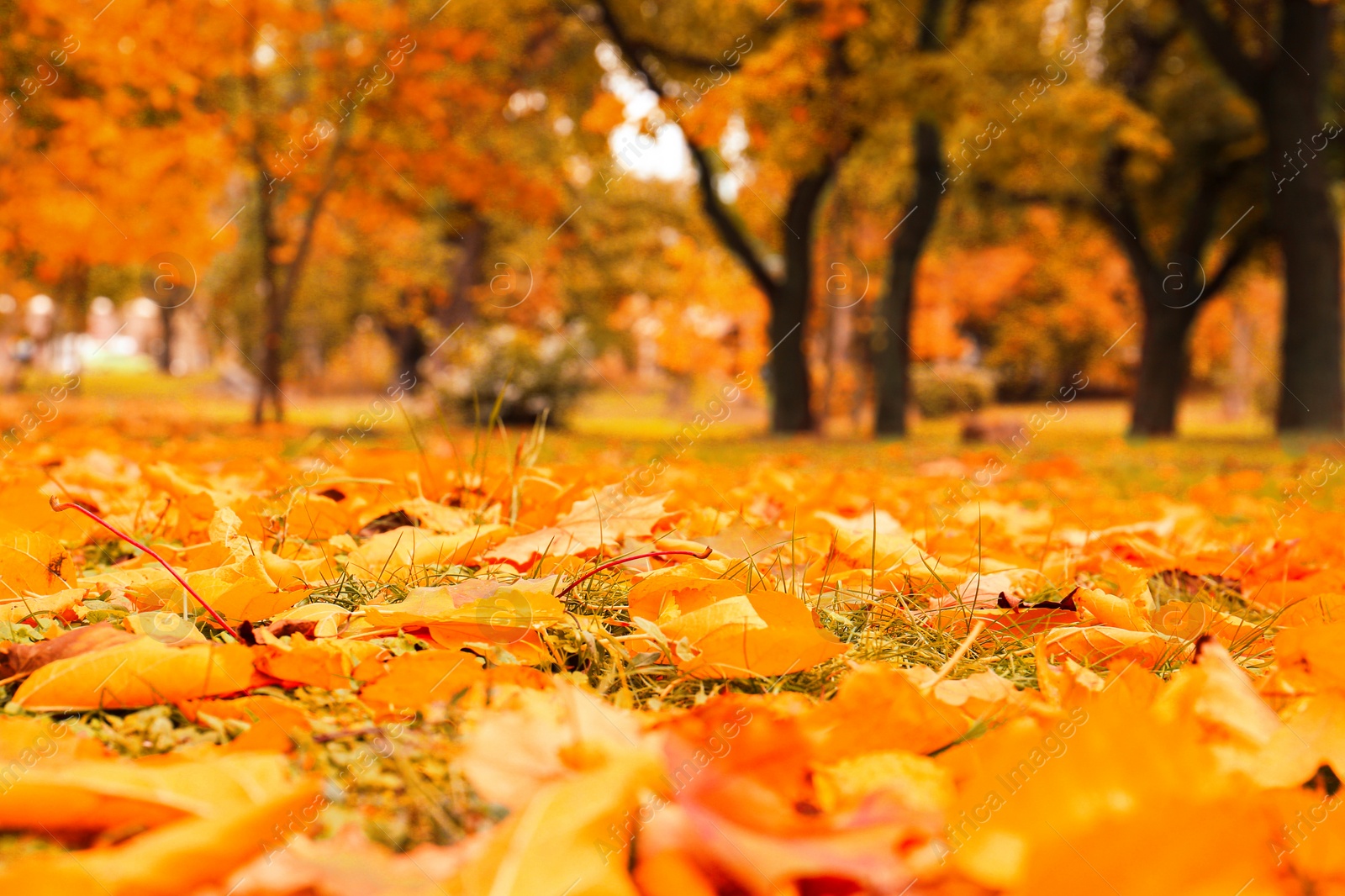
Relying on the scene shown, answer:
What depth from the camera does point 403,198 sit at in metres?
10.3

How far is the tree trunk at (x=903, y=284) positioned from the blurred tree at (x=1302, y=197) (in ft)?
9.87

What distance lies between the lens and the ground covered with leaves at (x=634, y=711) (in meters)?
0.58

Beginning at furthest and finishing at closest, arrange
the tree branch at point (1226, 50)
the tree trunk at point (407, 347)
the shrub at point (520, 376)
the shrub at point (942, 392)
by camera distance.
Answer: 1. the tree trunk at point (407, 347)
2. the shrub at point (942, 392)
3. the shrub at point (520, 376)
4. the tree branch at point (1226, 50)

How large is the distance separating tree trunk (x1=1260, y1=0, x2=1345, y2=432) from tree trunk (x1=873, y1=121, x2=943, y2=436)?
341cm

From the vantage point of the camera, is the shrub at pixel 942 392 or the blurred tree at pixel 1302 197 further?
the shrub at pixel 942 392

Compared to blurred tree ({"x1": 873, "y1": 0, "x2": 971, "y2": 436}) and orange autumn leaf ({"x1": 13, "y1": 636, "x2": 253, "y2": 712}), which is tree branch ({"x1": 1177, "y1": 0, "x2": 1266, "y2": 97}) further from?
orange autumn leaf ({"x1": 13, "y1": 636, "x2": 253, "y2": 712})

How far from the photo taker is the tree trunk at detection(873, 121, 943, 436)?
1092 centimetres

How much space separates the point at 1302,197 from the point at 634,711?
11.2 metres

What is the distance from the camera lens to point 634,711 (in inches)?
35.0

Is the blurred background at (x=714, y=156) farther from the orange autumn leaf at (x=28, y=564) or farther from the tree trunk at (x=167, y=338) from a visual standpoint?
the tree trunk at (x=167, y=338)

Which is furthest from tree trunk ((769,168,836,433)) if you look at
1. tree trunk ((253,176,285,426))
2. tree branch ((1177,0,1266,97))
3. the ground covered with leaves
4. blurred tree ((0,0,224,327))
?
the ground covered with leaves

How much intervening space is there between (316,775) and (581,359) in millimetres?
13219

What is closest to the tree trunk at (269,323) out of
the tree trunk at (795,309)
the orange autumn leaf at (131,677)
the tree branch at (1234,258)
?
the tree trunk at (795,309)

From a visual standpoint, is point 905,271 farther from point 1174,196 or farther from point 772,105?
point 1174,196
